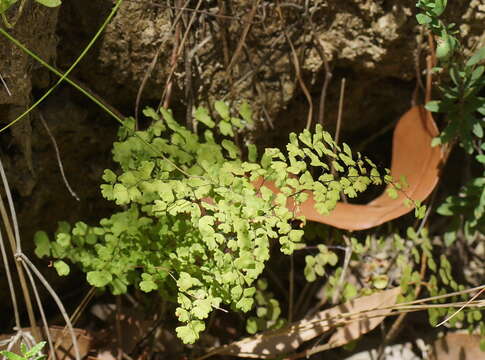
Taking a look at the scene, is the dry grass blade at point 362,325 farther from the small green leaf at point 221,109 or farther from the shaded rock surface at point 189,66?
the small green leaf at point 221,109

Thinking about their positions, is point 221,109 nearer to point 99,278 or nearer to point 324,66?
point 324,66

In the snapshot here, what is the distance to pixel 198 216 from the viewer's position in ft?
4.75

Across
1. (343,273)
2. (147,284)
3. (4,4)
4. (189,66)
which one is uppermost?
(4,4)

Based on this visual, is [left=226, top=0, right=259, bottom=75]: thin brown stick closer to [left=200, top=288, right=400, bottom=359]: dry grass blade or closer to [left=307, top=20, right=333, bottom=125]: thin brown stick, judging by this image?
[left=307, top=20, right=333, bottom=125]: thin brown stick

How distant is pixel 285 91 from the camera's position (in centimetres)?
201

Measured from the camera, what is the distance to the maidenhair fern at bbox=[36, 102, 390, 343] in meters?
1.40

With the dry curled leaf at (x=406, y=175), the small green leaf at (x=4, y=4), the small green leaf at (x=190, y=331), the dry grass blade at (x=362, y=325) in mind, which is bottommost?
the dry grass blade at (x=362, y=325)

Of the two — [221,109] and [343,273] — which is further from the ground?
[221,109]

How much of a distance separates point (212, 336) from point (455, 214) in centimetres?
94

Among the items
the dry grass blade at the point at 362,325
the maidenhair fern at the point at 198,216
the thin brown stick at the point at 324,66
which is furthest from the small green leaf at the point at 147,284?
the thin brown stick at the point at 324,66

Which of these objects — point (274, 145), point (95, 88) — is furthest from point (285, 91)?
point (95, 88)

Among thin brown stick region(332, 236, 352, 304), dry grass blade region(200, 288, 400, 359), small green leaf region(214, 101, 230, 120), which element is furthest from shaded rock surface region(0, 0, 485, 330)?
dry grass blade region(200, 288, 400, 359)

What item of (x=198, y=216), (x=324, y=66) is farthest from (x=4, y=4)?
(x=324, y=66)

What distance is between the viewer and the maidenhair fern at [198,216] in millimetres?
1404
